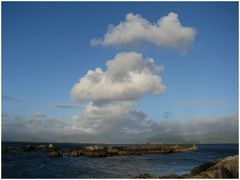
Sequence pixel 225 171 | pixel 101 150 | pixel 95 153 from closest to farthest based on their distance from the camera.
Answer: pixel 225 171 < pixel 95 153 < pixel 101 150

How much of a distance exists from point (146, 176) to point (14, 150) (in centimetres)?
8086

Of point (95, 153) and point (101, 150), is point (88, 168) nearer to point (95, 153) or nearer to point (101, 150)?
point (95, 153)

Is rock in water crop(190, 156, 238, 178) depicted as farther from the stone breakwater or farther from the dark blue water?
the stone breakwater

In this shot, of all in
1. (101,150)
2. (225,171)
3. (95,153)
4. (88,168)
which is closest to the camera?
(225,171)

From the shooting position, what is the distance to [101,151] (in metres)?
79.0

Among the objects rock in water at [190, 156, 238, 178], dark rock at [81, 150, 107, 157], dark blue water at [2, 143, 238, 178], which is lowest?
dark blue water at [2, 143, 238, 178]

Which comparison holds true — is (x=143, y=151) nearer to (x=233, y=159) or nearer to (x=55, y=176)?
(x=55, y=176)

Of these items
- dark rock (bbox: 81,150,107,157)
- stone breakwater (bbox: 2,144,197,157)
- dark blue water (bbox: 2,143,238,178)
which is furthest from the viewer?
stone breakwater (bbox: 2,144,197,157)

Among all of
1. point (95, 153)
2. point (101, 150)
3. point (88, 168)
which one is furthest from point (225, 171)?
point (101, 150)

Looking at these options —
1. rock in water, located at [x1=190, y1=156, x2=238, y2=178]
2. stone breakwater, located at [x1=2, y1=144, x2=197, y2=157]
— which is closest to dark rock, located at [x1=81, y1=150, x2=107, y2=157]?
stone breakwater, located at [x1=2, y1=144, x2=197, y2=157]

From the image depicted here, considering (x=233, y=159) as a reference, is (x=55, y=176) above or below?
below

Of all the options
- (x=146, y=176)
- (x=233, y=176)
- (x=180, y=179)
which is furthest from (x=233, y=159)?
(x=146, y=176)

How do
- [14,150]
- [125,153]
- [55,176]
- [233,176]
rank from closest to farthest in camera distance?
[233,176], [55,176], [125,153], [14,150]

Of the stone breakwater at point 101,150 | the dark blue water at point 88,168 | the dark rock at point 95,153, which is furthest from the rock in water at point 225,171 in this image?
the stone breakwater at point 101,150
